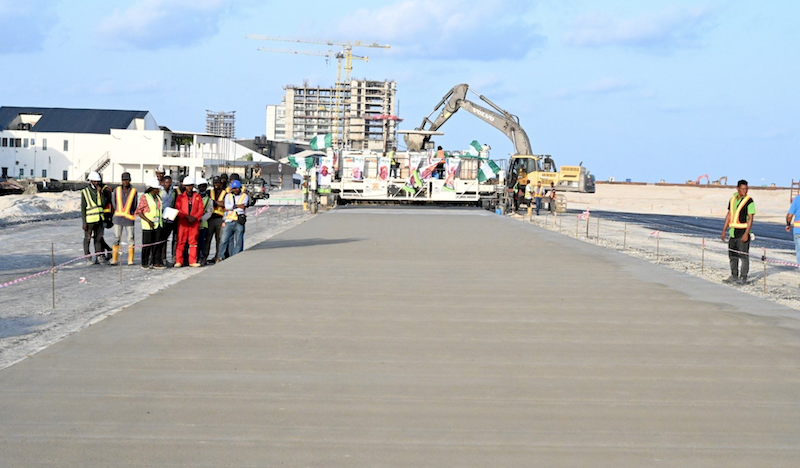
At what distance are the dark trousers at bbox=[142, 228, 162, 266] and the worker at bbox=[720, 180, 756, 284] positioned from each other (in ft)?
31.6

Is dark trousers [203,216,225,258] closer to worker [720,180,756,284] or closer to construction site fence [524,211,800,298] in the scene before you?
construction site fence [524,211,800,298]

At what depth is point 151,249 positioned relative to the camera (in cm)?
1625

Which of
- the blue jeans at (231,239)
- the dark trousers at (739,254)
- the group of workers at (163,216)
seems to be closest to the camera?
the dark trousers at (739,254)

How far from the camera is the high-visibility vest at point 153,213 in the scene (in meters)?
16.0

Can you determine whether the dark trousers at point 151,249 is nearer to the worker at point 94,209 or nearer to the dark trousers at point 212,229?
the worker at point 94,209

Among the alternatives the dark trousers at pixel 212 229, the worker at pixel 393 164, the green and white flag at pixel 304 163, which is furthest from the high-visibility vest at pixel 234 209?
the worker at pixel 393 164

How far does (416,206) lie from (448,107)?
827 cm

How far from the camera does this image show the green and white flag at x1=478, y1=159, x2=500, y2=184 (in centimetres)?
4094

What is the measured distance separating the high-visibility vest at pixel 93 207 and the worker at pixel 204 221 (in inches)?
69.5

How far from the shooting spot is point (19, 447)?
5.73 m

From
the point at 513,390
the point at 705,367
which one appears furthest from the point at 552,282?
the point at 513,390

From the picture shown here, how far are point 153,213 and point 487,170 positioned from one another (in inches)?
1041

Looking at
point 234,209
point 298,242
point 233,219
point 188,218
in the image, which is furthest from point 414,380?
point 298,242

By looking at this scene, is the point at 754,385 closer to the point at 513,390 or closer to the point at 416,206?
the point at 513,390
